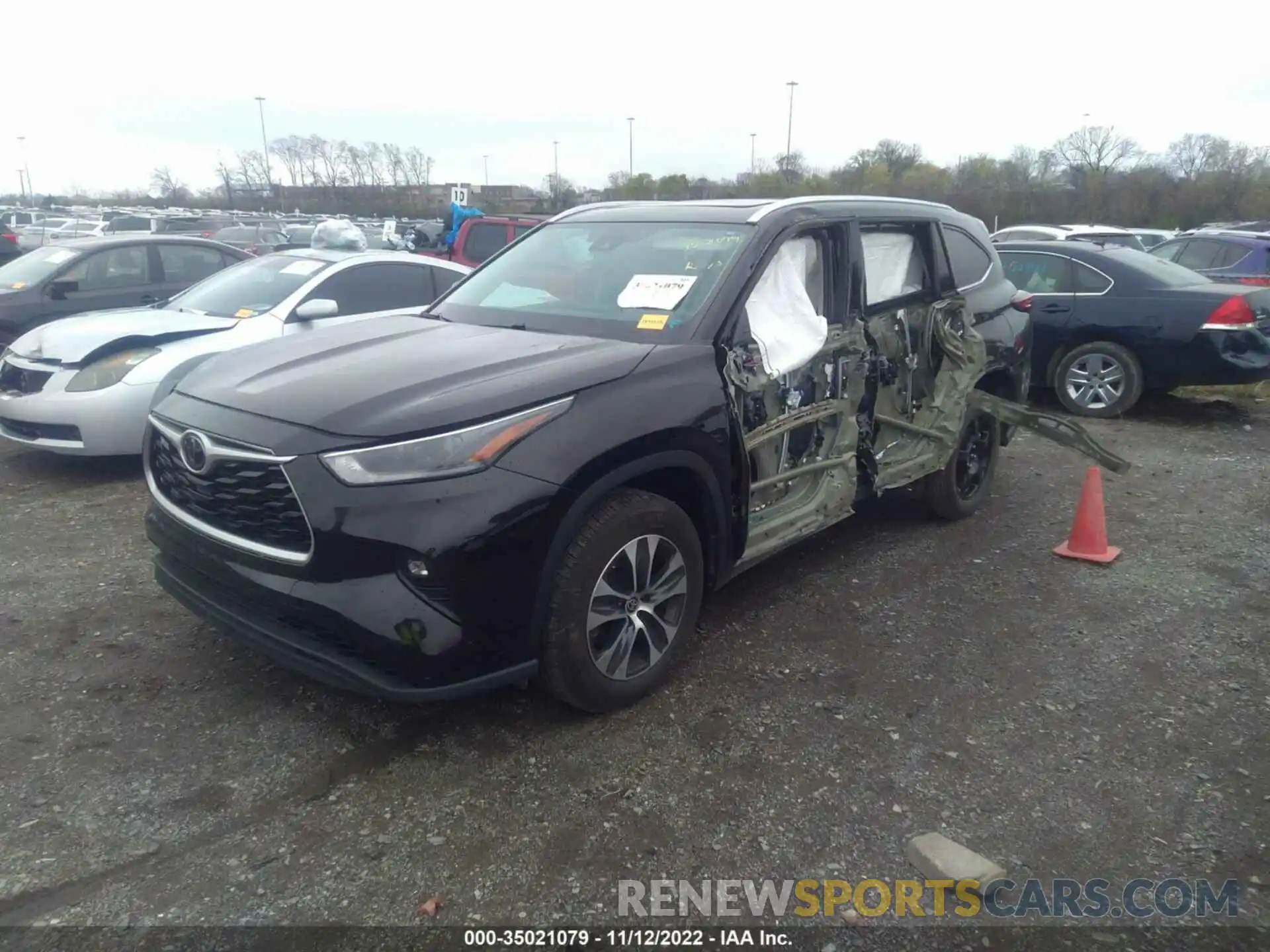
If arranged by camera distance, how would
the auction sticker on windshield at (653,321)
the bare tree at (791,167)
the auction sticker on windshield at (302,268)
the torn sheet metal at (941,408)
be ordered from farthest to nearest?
the bare tree at (791,167) → the auction sticker on windshield at (302,268) → the torn sheet metal at (941,408) → the auction sticker on windshield at (653,321)

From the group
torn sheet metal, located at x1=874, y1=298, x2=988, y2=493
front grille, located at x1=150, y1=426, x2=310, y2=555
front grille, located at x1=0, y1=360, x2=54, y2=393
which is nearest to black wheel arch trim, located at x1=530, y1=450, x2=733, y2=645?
Result: front grille, located at x1=150, y1=426, x2=310, y2=555

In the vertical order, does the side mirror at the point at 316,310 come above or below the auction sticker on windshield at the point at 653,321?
below

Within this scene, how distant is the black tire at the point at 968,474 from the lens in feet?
18.2

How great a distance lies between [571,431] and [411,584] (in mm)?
719

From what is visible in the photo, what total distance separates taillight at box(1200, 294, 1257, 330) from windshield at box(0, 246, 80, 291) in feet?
33.5

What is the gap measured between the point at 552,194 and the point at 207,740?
41.9 metres

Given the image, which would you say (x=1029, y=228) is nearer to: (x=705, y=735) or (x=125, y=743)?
(x=705, y=735)

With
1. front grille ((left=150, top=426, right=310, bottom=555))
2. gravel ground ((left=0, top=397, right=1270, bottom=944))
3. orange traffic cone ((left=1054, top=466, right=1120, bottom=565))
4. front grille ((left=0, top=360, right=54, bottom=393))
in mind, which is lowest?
gravel ground ((left=0, top=397, right=1270, bottom=944))

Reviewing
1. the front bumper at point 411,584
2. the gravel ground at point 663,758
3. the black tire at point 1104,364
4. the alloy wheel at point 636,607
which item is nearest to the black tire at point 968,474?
the gravel ground at point 663,758

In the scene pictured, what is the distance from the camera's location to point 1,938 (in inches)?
94.0

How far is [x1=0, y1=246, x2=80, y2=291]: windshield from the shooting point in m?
8.32

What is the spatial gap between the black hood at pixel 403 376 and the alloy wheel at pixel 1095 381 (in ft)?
22.7

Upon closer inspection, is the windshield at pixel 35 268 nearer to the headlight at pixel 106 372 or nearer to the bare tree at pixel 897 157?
the headlight at pixel 106 372

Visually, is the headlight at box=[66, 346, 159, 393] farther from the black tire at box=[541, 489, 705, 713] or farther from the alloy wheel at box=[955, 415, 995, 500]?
the alloy wheel at box=[955, 415, 995, 500]
